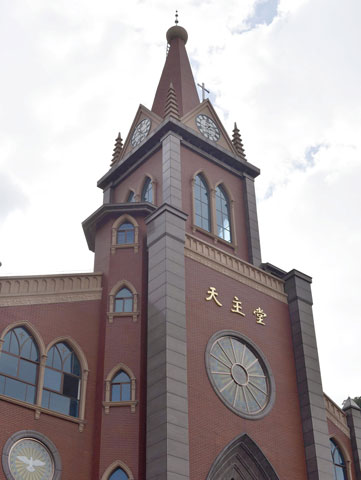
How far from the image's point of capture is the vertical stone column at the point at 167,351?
19.9 meters

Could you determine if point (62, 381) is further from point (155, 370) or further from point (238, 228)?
point (238, 228)

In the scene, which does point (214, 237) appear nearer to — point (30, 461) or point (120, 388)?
point (120, 388)

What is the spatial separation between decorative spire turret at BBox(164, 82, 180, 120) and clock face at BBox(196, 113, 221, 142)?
1.31 m

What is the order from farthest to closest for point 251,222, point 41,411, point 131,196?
point 131,196 → point 251,222 → point 41,411

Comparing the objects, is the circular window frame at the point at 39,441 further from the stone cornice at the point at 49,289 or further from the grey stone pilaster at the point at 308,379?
the grey stone pilaster at the point at 308,379

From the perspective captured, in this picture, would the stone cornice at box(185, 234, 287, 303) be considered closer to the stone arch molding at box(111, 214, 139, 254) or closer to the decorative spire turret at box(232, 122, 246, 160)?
the stone arch molding at box(111, 214, 139, 254)

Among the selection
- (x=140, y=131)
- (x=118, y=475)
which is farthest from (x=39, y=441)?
(x=140, y=131)

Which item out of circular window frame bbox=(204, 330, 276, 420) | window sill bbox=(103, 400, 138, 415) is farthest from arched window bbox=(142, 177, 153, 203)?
window sill bbox=(103, 400, 138, 415)

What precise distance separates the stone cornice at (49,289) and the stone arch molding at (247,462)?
6.43 meters

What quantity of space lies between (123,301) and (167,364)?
3.35 m

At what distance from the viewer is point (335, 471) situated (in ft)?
86.8

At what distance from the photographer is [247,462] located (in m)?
22.9

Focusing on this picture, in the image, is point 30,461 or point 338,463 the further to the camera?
point 338,463

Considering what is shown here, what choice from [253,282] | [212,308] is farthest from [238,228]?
[212,308]
